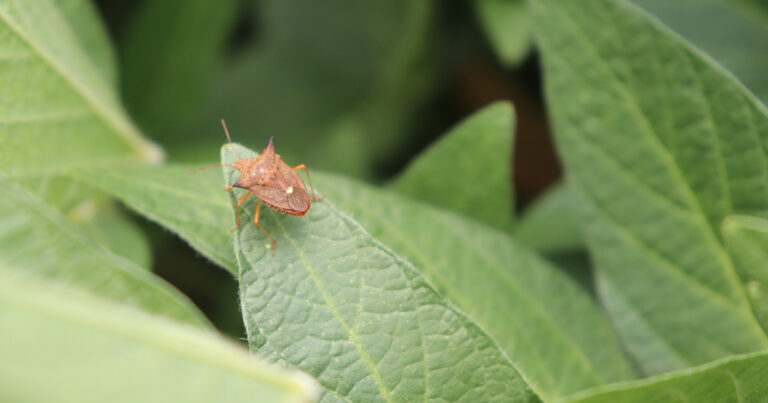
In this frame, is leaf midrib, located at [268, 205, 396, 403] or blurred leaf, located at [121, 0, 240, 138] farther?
blurred leaf, located at [121, 0, 240, 138]

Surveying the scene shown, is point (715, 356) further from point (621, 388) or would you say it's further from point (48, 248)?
point (48, 248)

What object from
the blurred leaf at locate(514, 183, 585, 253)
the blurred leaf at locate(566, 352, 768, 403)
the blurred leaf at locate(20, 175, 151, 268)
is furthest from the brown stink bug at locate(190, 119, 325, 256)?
the blurred leaf at locate(514, 183, 585, 253)

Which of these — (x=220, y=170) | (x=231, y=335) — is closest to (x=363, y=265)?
(x=220, y=170)

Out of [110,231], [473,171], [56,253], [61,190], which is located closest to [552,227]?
[473,171]

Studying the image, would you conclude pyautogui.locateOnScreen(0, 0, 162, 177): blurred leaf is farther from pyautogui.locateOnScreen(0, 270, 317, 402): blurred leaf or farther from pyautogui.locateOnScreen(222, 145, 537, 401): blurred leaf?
pyautogui.locateOnScreen(0, 270, 317, 402): blurred leaf

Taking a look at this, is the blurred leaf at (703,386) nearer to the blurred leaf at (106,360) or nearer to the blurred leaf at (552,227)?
the blurred leaf at (106,360)

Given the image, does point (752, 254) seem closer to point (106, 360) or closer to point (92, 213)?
point (106, 360)

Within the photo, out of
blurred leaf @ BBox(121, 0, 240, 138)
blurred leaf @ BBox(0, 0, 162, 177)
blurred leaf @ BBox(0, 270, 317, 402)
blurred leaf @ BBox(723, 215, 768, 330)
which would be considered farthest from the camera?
blurred leaf @ BBox(121, 0, 240, 138)
